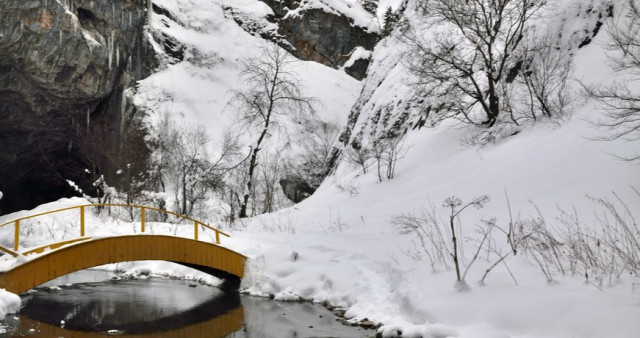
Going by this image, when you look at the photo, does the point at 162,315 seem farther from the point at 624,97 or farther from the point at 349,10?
the point at 349,10

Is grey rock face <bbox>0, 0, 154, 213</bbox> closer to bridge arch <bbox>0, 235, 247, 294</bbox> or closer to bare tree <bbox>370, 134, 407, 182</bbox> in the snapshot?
bridge arch <bbox>0, 235, 247, 294</bbox>

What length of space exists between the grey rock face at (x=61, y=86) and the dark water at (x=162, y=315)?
14.0 m

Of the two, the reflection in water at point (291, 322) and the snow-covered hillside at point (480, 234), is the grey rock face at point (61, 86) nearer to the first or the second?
the snow-covered hillside at point (480, 234)

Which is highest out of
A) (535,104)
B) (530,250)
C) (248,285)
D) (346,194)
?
(535,104)

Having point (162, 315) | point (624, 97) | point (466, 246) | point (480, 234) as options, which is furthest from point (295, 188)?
point (624, 97)

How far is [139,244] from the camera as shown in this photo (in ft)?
37.8

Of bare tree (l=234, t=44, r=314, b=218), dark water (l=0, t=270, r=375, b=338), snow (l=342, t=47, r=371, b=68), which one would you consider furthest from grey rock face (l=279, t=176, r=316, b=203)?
dark water (l=0, t=270, r=375, b=338)

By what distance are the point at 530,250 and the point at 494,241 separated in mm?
1098

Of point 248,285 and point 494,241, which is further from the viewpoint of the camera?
point 248,285

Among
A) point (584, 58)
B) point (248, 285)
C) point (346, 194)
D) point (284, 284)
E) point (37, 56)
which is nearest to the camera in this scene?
point (284, 284)

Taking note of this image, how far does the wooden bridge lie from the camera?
944 centimetres

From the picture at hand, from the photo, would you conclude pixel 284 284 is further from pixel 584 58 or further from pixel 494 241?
pixel 584 58

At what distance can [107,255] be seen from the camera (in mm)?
10906

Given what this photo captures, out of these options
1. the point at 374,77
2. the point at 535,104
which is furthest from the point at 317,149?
the point at 535,104
